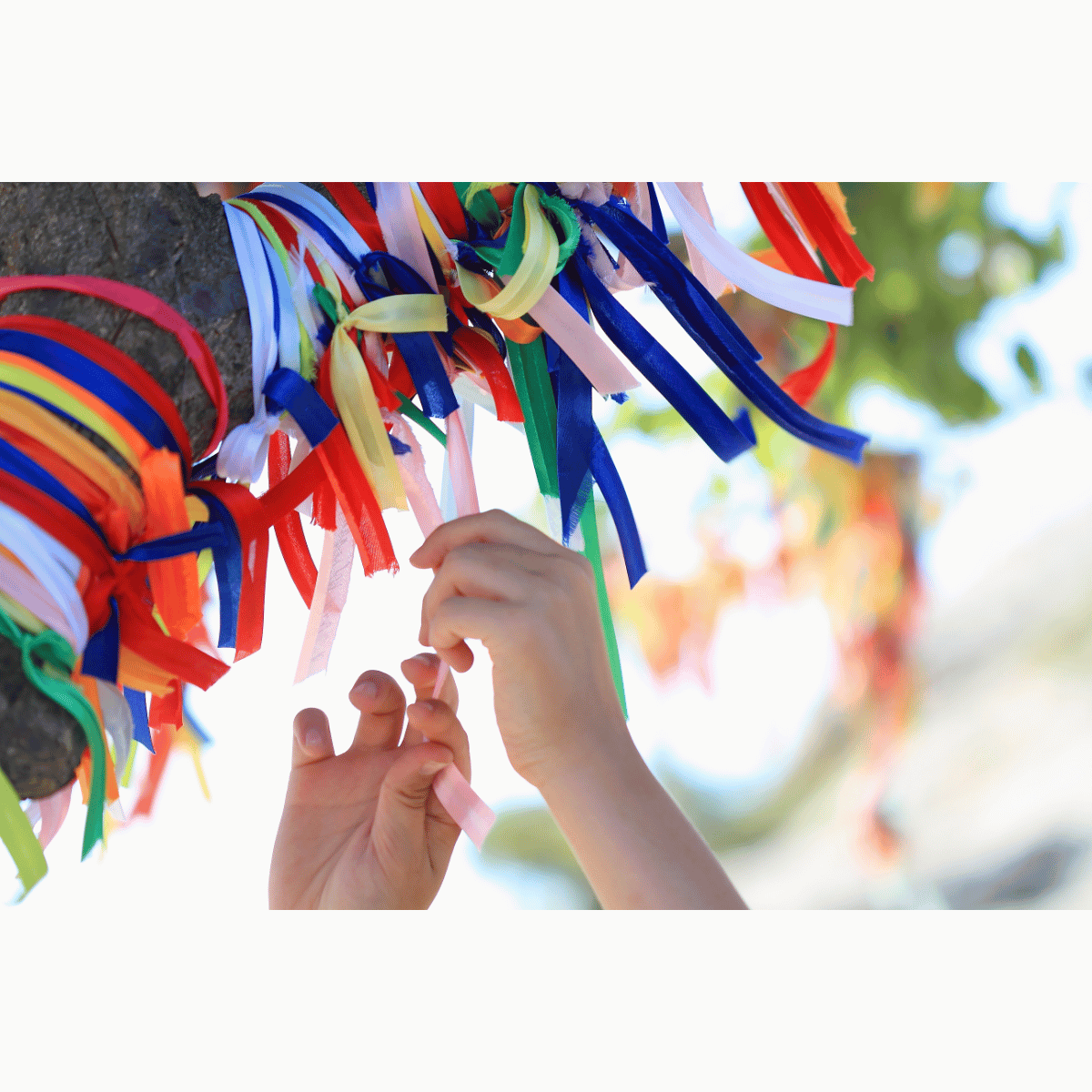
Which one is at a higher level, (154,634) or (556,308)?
(556,308)

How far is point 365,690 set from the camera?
0.61 m

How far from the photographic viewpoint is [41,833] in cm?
41

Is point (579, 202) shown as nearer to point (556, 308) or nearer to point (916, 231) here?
point (556, 308)

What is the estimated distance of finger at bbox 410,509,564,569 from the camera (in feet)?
1.56

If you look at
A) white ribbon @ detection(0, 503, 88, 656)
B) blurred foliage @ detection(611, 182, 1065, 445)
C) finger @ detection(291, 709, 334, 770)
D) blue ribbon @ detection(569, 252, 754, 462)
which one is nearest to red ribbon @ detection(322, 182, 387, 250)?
→ blue ribbon @ detection(569, 252, 754, 462)

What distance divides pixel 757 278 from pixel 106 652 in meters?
0.38

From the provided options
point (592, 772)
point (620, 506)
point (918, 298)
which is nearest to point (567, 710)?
point (592, 772)

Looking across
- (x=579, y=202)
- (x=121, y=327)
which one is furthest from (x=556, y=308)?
(x=121, y=327)

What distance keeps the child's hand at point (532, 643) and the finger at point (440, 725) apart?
103 millimetres

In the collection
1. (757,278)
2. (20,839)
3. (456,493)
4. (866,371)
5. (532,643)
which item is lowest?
(20,839)

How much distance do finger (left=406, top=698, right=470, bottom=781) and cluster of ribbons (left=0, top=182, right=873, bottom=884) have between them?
0.02m

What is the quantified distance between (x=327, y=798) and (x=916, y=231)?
1.64 m

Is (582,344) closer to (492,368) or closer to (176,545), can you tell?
(492,368)

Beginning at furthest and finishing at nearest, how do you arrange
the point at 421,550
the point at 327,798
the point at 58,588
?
the point at 327,798, the point at 421,550, the point at 58,588
